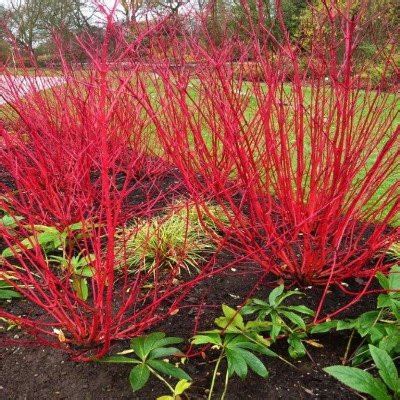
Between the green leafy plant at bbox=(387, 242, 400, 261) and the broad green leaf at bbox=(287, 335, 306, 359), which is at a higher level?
the broad green leaf at bbox=(287, 335, 306, 359)

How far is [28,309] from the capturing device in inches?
83.7

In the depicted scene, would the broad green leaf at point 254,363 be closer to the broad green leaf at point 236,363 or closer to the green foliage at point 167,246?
the broad green leaf at point 236,363

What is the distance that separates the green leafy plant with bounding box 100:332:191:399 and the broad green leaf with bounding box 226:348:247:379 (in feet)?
0.49

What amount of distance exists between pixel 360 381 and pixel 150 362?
69cm

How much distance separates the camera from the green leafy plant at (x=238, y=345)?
60.3 inches

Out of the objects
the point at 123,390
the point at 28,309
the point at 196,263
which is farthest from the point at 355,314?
the point at 28,309

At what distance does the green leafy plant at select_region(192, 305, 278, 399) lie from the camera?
5.02 feet

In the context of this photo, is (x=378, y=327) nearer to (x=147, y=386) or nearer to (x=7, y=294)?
(x=147, y=386)

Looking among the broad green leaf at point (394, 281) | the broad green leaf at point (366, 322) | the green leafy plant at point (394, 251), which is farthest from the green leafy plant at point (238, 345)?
the green leafy plant at point (394, 251)

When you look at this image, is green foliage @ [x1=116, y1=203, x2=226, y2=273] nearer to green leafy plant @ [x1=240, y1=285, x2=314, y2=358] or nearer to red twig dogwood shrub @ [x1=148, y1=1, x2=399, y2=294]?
red twig dogwood shrub @ [x1=148, y1=1, x2=399, y2=294]

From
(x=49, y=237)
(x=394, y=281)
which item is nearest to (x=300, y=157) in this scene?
(x=394, y=281)

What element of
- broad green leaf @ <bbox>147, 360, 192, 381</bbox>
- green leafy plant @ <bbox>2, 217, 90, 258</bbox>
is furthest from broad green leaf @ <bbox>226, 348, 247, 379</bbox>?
green leafy plant @ <bbox>2, 217, 90, 258</bbox>

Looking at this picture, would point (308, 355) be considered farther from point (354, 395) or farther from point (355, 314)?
point (355, 314)

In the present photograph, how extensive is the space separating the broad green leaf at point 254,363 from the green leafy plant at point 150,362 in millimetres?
210
